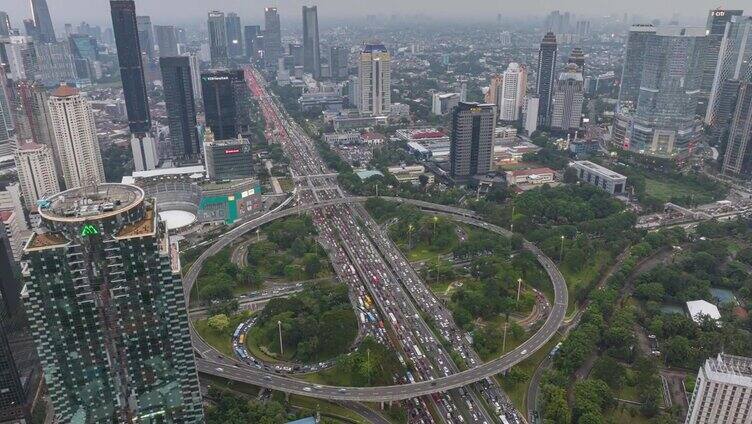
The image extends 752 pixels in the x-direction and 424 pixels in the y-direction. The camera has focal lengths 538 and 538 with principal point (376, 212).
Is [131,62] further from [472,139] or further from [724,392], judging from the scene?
[724,392]

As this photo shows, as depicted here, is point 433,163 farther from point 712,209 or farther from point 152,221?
point 152,221

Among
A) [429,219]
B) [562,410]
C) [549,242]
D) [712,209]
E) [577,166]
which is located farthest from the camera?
[577,166]

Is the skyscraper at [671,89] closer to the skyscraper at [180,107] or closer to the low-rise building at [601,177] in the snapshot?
the low-rise building at [601,177]

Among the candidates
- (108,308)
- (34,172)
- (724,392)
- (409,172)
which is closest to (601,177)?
(409,172)

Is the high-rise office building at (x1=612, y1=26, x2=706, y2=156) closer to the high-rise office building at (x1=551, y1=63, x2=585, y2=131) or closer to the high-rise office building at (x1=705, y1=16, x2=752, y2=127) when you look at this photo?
the high-rise office building at (x1=551, y1=63, x2=585, y2=131)

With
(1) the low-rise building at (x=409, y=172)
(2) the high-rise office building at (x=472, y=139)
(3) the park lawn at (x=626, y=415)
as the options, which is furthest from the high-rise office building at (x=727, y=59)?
(3) the park lawn at (x=626, y=415)

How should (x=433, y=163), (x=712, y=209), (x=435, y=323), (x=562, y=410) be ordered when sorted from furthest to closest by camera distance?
(x=433, y=163)
(x=712, y=209)
(x=435, y=323)
(x=562, y=410)

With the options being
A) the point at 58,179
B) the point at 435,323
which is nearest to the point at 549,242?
the point at 435,323

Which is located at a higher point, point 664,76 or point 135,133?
point 664,76
